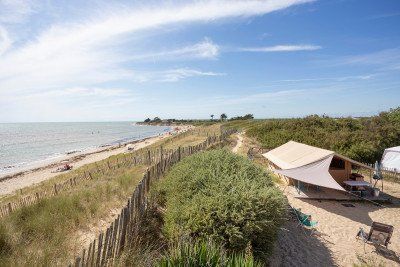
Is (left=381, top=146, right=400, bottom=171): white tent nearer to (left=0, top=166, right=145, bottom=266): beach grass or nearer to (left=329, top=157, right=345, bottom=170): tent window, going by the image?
(left=329, top=157, right=345, bottom=170): tent window

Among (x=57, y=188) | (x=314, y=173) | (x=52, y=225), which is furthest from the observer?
(x=314, y=173)

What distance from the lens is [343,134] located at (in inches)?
1278

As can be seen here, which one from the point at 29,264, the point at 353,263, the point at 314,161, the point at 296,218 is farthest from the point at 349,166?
the point at 29,264

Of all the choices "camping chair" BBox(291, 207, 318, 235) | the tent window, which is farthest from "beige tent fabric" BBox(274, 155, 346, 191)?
"camping chair" BBox(291, 207, 318, 235)

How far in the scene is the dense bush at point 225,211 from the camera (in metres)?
6.97

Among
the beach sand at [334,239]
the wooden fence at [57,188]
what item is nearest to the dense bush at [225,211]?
the beach sand at [334,239]

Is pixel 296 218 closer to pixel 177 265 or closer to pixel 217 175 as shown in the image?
pixel 217 175

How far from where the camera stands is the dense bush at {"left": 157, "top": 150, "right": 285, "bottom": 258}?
22.9ft

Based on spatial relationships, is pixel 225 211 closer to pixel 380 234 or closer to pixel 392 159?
pixel 380 234

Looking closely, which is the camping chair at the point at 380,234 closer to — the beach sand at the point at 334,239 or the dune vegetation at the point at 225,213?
the beach sand at the point at 334,239

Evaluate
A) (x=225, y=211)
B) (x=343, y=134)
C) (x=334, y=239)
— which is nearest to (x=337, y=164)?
(x=334, y=239)

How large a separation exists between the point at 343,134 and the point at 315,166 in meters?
19.0

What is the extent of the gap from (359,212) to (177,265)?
13.0m

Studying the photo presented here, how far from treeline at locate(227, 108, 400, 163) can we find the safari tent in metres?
11.5
